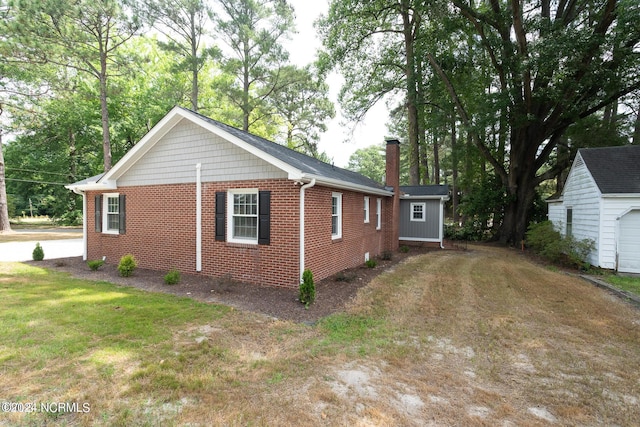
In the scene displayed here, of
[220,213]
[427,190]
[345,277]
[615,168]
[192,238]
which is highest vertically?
[615,168]

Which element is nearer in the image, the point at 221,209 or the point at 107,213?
the point at 221,209

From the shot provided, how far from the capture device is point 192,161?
27.6 feet

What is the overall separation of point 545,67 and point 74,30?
2332 centimetres

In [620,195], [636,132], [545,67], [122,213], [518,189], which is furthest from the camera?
[636,132]

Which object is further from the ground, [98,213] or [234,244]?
[98,213]

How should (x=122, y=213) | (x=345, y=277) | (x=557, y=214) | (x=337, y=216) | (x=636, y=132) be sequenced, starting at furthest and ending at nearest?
(x=636, y=132)
(x=557, y=214)
(x=122, y=213)
(x=337, y=216)
(x=345, y=277)

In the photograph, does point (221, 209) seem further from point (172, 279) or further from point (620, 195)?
point (620, 195)

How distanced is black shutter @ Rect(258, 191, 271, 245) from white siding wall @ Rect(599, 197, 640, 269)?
10.7 metres

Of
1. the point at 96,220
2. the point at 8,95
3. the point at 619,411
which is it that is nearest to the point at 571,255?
the point at 619,411

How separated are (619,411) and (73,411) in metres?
5.43

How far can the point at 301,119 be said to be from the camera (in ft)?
84.6

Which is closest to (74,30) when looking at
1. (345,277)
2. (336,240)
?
(336,240)

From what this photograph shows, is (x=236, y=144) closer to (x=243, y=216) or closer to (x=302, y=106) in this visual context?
(x=243, y=216)

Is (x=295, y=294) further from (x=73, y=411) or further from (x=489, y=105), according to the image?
(x=489, y=105)
